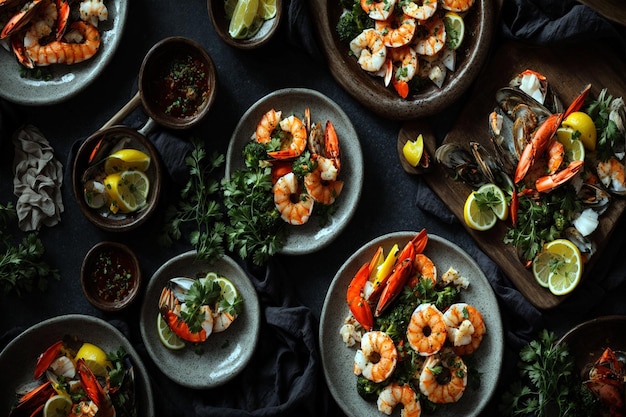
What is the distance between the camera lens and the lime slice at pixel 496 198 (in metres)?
4.54

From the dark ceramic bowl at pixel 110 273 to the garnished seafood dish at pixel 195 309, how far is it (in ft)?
0.70

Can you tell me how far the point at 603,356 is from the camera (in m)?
4.50

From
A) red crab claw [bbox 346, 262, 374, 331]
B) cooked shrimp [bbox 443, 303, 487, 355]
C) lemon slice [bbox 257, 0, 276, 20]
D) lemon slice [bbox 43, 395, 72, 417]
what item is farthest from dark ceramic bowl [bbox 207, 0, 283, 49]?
lemon slice [bbox 43, 395, 72, 417]

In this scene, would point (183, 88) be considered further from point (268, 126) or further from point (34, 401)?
point (34, 401)

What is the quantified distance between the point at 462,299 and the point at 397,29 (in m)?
1.62

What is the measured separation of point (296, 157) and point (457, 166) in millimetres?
935

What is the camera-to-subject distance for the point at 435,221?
4777 millimetres

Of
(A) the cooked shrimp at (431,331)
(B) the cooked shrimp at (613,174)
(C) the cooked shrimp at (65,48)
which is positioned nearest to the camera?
(A) the cooked shrimp at (431,331)

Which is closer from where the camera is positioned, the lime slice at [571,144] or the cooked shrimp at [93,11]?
the lime slice at [571,144]

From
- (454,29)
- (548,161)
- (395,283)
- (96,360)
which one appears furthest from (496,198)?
(96,360)

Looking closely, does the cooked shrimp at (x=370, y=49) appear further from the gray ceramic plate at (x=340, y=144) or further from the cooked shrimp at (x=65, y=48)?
the cooked shrimp at (x=65, y=48)

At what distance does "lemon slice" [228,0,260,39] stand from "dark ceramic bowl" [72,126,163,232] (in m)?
0.83

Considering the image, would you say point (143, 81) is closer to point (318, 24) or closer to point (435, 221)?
point (318, 24)

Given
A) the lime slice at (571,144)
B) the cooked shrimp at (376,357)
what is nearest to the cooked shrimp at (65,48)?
the cooked shrimp at (376,357)
